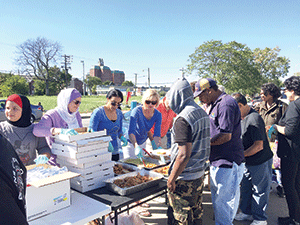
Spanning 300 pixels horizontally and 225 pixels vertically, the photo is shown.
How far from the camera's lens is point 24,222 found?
56 cm

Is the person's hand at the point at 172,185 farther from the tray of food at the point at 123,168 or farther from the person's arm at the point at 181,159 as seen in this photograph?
the tray of food at the point at 123,168

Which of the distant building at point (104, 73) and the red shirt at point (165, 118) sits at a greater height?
the distant building at point (104, 73)

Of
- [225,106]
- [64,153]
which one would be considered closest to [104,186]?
[64,153]

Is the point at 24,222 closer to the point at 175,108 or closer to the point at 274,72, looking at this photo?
the point at 175,108

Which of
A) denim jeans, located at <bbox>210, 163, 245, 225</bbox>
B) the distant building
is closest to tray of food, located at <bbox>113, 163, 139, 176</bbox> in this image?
denim jeans, located at <bbox>210, 163, 245, 225</bbox>

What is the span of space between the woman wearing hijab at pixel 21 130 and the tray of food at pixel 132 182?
0.77 m

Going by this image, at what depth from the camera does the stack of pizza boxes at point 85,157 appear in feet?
6.21

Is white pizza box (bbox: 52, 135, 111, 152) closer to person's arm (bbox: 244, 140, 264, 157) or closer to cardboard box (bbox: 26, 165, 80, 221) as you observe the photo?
cardboard box (bbox: 26, 165, 80, 221)

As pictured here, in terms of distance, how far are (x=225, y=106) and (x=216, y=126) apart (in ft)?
0.82

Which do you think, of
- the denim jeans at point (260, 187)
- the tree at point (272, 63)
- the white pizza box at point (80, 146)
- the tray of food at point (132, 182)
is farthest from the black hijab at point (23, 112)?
the tree at point (272, 63)

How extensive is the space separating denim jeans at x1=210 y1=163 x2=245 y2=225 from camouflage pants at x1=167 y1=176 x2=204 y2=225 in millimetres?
335

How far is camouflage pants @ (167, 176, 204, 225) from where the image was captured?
5.91 feet

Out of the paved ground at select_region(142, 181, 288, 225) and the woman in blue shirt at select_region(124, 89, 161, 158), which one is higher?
the woman in blue shirt at select_region(124, 89, 161, 158)

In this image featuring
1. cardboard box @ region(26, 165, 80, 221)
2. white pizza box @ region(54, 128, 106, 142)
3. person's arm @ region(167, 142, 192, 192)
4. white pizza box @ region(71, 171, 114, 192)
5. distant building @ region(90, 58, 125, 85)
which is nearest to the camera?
cardboard box @ region(26, 165, 80, 221)
